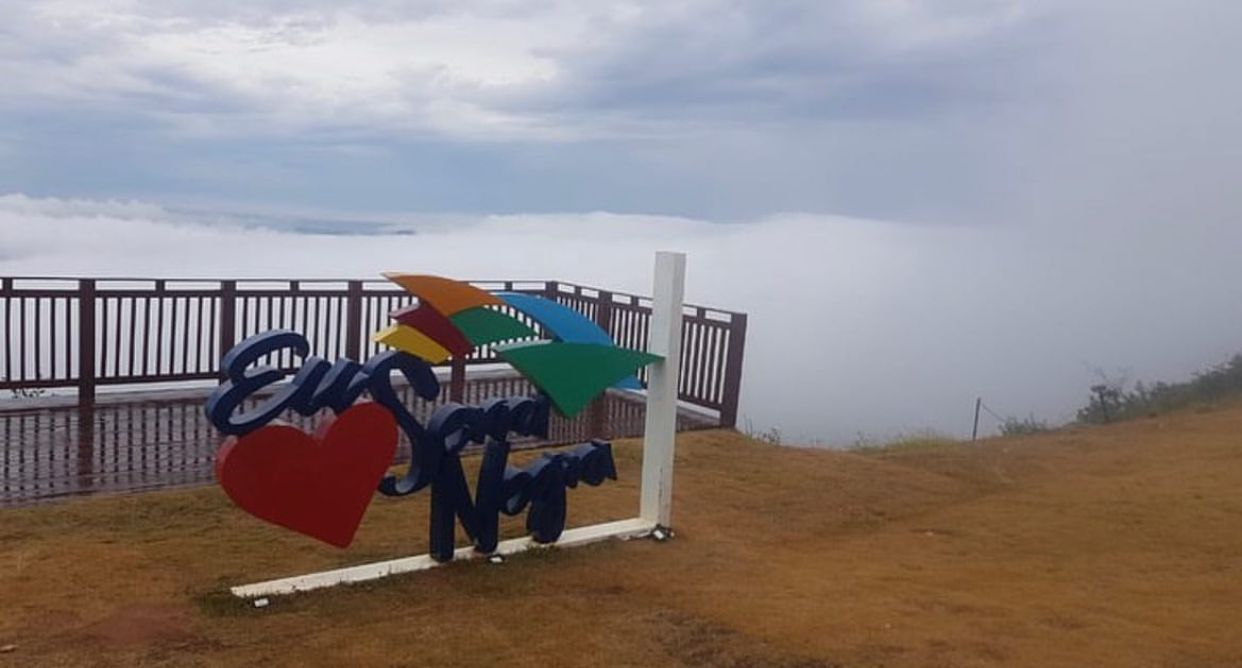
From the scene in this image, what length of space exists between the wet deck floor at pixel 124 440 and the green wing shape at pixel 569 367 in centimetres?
251

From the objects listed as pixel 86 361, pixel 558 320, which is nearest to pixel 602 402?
pixel 86 361

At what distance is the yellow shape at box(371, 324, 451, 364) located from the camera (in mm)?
6148

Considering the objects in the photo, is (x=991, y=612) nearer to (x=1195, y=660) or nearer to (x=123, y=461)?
(x=1195, y=660)

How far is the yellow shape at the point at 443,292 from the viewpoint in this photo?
6.13 metres

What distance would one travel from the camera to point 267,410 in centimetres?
549

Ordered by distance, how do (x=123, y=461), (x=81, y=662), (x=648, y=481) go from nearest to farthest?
(x=81, y=662)
(x=648, y=481)
(x=123, y=461)

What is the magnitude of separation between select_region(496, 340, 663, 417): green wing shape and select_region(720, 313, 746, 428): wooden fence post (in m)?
3.38

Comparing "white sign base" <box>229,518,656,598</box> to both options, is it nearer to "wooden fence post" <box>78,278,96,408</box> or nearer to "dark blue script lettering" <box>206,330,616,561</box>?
"dark blue script lettering" <box>206,330,616,561</box>

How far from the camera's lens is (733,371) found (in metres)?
10.4

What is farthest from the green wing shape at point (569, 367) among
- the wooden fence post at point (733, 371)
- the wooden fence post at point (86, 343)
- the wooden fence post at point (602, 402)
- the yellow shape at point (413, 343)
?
the wooden fence post at point (86, 343)

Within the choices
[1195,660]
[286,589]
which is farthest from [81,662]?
[1195,660]

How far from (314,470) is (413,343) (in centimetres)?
84

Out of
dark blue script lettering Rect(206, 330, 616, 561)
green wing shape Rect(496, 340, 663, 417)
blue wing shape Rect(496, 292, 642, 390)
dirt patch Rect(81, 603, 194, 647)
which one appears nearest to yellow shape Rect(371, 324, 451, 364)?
dark blue script lettering Rect(206, 330, 616, 561)

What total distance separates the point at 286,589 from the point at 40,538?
5.25 feet
